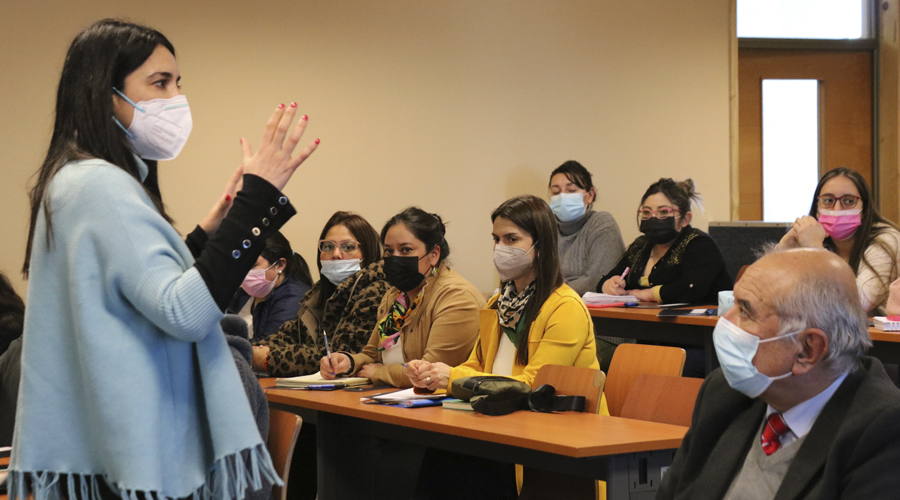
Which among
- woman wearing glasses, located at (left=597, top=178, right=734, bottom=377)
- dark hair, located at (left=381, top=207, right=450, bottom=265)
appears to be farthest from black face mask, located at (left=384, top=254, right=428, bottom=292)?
woman wearing glasses, located at (left=597, top=178, right=734, bottom=377)

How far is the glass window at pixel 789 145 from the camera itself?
253 inches

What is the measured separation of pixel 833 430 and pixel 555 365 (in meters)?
1.29

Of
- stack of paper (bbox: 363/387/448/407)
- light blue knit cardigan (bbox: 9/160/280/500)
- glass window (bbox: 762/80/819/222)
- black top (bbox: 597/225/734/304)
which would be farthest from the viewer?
glass window (bbox: 762/80/819/222)

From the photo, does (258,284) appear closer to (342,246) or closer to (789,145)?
(342,246)

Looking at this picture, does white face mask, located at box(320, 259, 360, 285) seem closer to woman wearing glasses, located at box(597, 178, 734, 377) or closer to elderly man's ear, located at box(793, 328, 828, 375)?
woman wearing glasses, located at box(597, 178, 734, 377)

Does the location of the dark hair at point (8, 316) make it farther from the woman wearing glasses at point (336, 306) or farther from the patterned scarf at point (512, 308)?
the patterned scarf at point (512, 308)

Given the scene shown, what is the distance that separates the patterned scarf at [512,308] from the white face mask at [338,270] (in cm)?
116

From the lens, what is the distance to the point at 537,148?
6121 mm

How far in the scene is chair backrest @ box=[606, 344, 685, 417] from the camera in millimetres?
2654

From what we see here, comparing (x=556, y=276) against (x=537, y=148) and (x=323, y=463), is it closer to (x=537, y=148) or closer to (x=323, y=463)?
(x=323, y=463)

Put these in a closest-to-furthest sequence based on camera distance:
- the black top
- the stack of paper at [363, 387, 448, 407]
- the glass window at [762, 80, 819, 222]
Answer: the stack of paper at [363, 387, 448, 407], the black top, the glass window at [762, 80, 819, 222]

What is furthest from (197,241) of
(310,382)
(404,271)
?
(404,271)

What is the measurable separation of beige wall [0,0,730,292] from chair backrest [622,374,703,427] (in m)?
3.44

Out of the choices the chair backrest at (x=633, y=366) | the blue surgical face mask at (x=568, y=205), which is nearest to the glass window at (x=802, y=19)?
the blue surgical face mask at (x=568, y=205)
